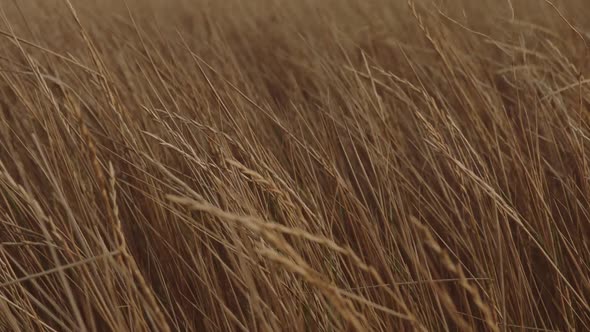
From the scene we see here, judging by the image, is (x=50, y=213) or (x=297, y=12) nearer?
(x=50, y=213)

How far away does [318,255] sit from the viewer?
1.11 m

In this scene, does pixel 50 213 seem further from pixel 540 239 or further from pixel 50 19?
pixel 50 19

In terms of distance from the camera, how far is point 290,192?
1.12 meters

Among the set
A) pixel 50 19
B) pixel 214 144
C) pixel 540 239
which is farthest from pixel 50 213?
pixel 50 19

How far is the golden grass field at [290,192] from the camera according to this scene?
3.14ft

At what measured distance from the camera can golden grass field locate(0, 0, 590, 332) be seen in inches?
37.7

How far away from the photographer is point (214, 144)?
3.64 feet

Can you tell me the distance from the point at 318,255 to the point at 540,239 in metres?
0.43

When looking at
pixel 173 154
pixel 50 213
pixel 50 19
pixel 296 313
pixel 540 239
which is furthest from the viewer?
pixel 50 19

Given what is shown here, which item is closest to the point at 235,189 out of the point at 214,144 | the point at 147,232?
the point at 214,144

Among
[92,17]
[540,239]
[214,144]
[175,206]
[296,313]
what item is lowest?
[540,239]

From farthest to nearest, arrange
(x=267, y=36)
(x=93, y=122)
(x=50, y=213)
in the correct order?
(x=267, y=36), (x=93, y=122), (x=50, y=213)

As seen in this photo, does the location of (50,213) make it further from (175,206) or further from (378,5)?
(378,5)

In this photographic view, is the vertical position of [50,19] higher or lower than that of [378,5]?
higher
